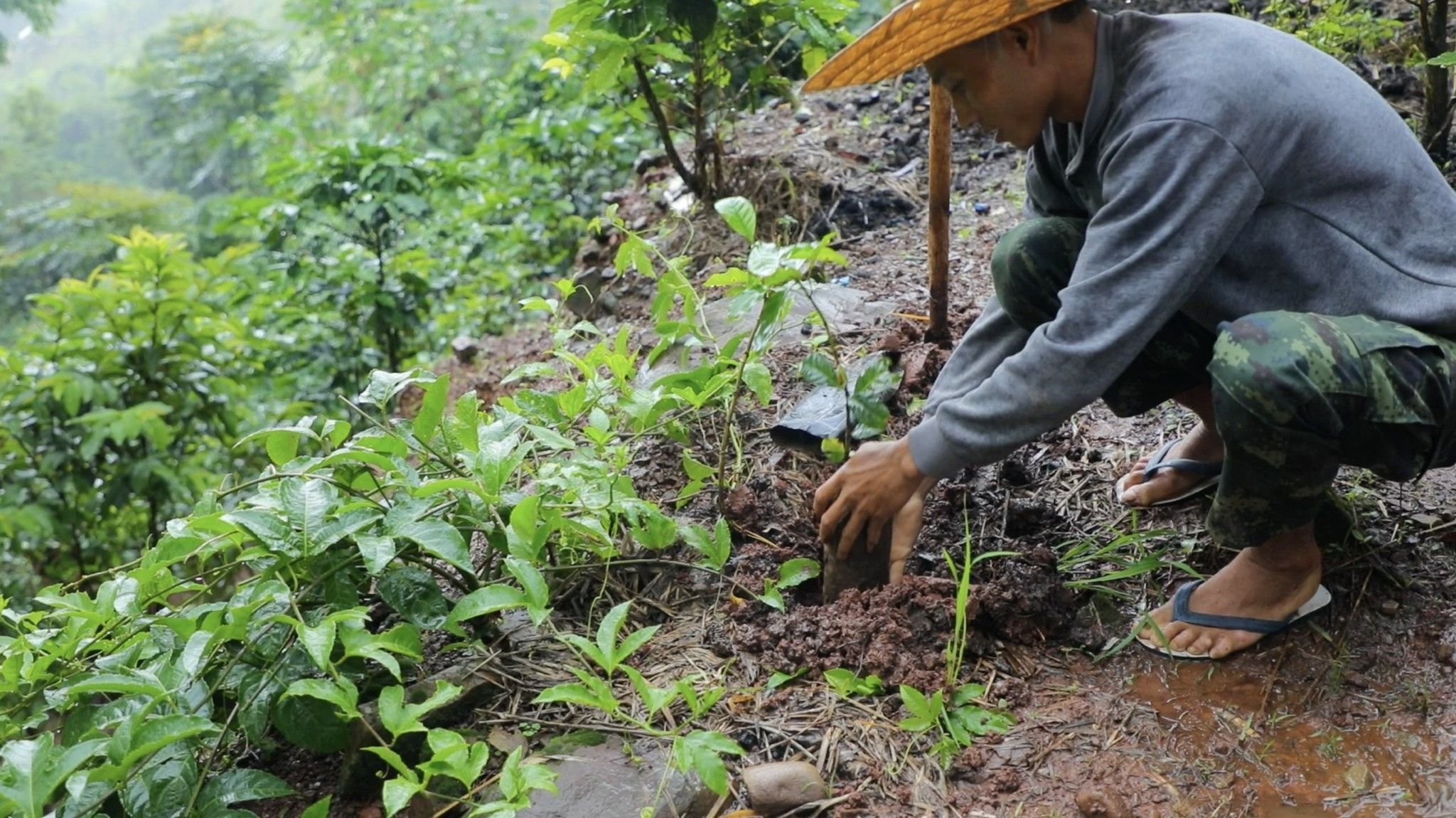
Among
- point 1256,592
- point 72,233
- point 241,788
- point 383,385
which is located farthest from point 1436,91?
point 72,233

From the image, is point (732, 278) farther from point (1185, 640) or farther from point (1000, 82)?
point (1185, 640)

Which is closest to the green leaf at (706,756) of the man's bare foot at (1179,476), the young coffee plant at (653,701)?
the young coffee plant at (653,701)

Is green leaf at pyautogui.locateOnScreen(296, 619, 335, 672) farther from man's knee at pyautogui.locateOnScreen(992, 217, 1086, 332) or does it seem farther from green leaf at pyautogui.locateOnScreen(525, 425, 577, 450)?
man's knee at pyautogui.locateOnScreen(992, 217, 1086, 332)

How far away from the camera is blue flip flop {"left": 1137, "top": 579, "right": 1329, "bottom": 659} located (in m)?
1.90

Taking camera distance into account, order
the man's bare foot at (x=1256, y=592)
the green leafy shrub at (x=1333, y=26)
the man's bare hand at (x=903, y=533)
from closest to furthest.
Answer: the man's bare foot at (x=1256, y=592) → the man's bare hand at (x=903, y=533) → the green leafy shrub at (x=1333, y=26)

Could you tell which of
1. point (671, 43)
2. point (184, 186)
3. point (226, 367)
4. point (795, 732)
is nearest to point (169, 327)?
point (226, 367)

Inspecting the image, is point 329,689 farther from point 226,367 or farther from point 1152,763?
point 226,367

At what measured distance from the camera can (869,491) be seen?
1.89 m

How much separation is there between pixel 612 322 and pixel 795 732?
224cm

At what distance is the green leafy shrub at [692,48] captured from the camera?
3.31m

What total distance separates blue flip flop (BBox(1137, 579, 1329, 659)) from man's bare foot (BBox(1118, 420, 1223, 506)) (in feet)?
1.12

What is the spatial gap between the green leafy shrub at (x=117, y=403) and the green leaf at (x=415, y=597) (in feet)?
10.1

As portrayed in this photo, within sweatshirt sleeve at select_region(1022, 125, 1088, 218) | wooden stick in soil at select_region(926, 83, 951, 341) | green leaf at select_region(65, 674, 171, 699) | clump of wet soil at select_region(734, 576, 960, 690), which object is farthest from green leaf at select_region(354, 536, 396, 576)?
wooden stick in soil at select_region(926, 83, 951, 341)

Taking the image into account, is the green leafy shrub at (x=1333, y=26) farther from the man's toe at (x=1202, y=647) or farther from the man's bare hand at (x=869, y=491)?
the man's bare hand at (x=869, y=491)
